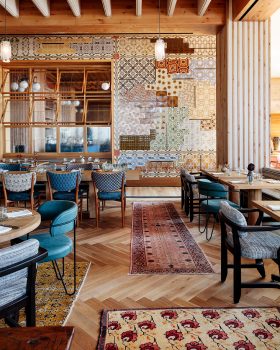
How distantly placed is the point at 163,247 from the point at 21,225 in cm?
227

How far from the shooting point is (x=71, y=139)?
34.4 feet

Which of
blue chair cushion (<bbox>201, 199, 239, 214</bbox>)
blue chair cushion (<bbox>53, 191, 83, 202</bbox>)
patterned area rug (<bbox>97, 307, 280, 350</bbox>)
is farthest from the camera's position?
blue chair cushion (<bbox>53, 191, 83, 202</bbox>)

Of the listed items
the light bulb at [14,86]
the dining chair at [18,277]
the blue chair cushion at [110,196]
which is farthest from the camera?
the light bulb at [14,86]

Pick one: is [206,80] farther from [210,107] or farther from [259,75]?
[259,75]

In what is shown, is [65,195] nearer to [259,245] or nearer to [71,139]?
[259,245]

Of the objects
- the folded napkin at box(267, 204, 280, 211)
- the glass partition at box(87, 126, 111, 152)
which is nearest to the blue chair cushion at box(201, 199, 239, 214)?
the folded napkin at box(267, 204, 280, 211)

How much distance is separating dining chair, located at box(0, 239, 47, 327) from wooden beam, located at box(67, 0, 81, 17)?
16.7ft

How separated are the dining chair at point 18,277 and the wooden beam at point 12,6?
5216mm

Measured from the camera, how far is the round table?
7.36ft

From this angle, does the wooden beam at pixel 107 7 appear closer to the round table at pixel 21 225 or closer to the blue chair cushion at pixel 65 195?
the blue chair cushion at pixel 65 195

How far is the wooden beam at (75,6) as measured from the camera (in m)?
5.90

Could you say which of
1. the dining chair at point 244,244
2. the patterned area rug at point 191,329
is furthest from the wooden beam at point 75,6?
the patterned area rug at point 191,329

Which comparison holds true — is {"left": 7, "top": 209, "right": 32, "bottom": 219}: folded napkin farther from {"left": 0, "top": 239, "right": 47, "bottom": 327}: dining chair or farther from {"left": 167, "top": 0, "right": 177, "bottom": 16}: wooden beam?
{"left": 167, "top": 0, "right": 177, "bottom": 16}: wooden beam

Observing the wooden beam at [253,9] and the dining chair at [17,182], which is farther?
the wooden beam at [253,9]
